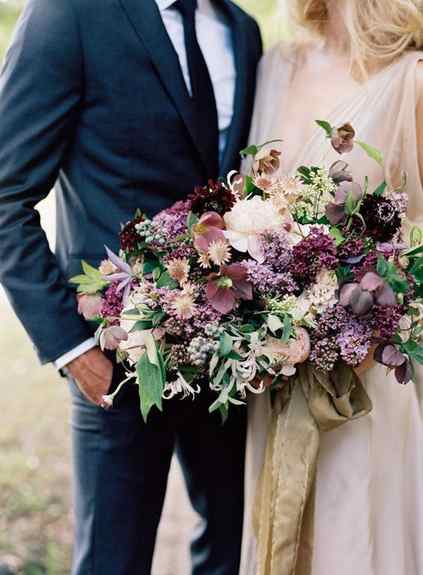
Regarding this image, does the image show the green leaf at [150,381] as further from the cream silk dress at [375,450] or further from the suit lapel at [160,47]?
the suit lapel at [160,47]

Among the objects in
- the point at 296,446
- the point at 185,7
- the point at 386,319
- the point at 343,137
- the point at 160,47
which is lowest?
the point at 296,446

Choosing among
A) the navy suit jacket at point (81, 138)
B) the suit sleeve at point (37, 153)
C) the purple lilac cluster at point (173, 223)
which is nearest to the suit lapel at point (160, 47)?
the navy suit jacket at point (81, 138)

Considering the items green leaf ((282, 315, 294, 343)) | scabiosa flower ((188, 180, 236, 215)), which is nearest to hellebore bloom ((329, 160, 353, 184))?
scabiosa flower ((188, 180, 236, 215))

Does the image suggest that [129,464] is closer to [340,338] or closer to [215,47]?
[340,338]

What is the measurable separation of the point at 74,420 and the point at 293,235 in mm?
949

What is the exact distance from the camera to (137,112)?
2580mm

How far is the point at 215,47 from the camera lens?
2.83m

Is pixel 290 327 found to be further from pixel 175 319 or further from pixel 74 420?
pixel 74 420

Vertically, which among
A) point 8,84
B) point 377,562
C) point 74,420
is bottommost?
point 377,562

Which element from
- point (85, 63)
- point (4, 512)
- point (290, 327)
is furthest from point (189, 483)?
point (4, 512)

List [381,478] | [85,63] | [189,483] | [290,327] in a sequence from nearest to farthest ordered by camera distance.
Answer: [290,327] < [85,63] < [381,478] < [189,483]

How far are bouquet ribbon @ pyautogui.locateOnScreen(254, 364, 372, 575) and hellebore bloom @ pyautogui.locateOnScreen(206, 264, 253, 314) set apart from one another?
40cm

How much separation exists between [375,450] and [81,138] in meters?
1.21

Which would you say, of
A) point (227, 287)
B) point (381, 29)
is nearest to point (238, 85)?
point (381, 29)
